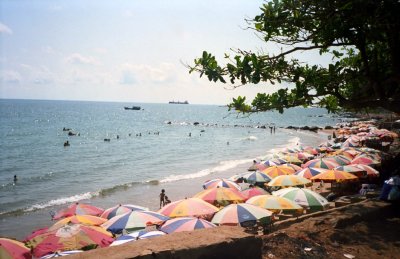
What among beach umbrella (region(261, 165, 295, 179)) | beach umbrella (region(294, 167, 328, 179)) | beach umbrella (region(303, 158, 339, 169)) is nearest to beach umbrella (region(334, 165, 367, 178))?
beach umbrella (region(294, 167, 328, 179))

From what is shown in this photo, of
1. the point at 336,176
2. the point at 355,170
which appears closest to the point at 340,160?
the point at 355,170

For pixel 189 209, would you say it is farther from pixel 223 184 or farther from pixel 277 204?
pixel 223 184

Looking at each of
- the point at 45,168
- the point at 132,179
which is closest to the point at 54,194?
the point at 132,179

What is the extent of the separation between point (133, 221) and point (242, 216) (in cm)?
382

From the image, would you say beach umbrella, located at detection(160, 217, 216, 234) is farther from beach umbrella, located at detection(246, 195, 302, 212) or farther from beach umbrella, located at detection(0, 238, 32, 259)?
beach umbrella, located at detection(0, 238, 32, 259)

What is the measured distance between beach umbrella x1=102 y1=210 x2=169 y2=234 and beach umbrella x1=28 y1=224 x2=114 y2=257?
929 mm

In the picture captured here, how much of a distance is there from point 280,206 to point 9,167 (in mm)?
35028

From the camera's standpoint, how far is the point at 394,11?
672 cm

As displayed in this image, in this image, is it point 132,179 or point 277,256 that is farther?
point 132,179

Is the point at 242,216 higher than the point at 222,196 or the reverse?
higher

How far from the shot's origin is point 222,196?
541 inches

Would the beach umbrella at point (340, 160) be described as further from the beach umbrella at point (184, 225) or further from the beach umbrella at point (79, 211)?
the beach umbrella at point (79, 211)

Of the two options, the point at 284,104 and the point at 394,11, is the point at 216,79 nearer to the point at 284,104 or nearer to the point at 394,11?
the point at 284,104

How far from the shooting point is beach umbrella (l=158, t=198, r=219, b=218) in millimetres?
11781
